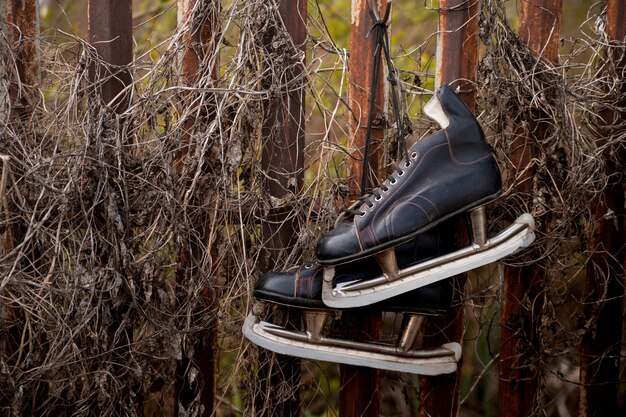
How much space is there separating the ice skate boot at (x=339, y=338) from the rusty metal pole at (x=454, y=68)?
0.17 meters

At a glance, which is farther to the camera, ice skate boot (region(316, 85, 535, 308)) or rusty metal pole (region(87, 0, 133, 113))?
rusty metal pole (region(87, 0, 133, 113))

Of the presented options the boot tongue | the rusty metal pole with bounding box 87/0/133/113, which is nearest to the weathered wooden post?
the rusty metal pole with bounding box 87/0/133/113

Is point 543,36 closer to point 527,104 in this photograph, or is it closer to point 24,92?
point 527,104

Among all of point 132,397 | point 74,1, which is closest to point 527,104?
point 132,397

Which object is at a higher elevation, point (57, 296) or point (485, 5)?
point (485, 5)

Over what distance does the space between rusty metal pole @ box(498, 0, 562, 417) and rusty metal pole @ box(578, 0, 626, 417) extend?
0.20m

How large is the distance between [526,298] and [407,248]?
1.61 ft

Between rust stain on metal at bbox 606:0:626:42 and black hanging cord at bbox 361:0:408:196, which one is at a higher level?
rust stain on metal at bbox 606:0:626:42

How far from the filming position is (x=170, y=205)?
5.76ft

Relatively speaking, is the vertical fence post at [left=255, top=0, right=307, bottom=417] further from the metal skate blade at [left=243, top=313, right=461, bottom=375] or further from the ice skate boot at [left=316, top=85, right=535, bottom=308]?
the ice skate boot at [left=316, top=85, right=535, bottom=308]

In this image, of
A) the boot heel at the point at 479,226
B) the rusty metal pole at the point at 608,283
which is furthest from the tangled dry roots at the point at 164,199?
the boot heel at the point at 479,226

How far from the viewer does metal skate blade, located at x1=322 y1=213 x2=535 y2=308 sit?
62.6 inches

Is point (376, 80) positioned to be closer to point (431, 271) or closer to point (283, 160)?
point (283, 160)

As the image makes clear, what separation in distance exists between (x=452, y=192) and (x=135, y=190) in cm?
80
